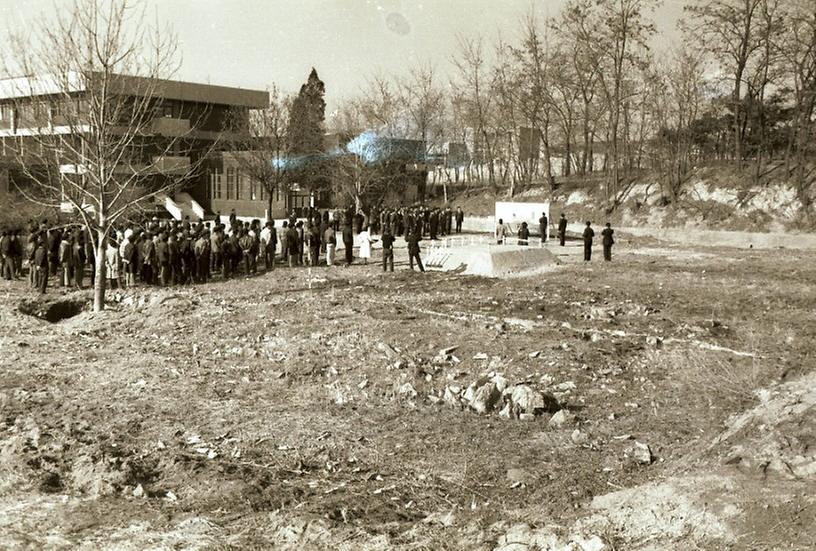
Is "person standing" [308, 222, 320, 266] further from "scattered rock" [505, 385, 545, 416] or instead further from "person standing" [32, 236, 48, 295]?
"scattered rock" [505, 385, 545, 416]

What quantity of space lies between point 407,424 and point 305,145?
37.3 meters

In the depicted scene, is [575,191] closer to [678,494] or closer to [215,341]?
[215,341]

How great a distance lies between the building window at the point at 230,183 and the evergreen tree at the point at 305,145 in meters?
5.54

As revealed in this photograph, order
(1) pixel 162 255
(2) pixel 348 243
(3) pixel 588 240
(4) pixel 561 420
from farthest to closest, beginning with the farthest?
(3) pixel 588 240 → (2) pixel 348 243 → (1) pixel 162 255 → (4) pixel 561 420

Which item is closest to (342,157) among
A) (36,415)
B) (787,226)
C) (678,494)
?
(787,226)

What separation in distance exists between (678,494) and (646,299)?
11305 mm

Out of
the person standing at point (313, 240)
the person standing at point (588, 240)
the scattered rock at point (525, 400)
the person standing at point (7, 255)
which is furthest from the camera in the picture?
the person standing at point (588, 240)

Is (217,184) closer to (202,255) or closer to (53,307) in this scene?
(202,255)

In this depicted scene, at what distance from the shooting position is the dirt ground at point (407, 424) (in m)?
6.47

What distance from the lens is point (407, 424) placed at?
9.63 meters

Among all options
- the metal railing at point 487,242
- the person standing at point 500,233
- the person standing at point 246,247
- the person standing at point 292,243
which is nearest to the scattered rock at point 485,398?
the person standing at point 246,247

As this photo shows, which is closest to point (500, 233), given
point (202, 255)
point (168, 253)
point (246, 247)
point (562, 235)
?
point (562, 235)

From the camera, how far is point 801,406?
8.60 m

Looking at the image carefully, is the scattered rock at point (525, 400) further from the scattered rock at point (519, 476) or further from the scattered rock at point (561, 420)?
the scattered rock at point (519, 476)
